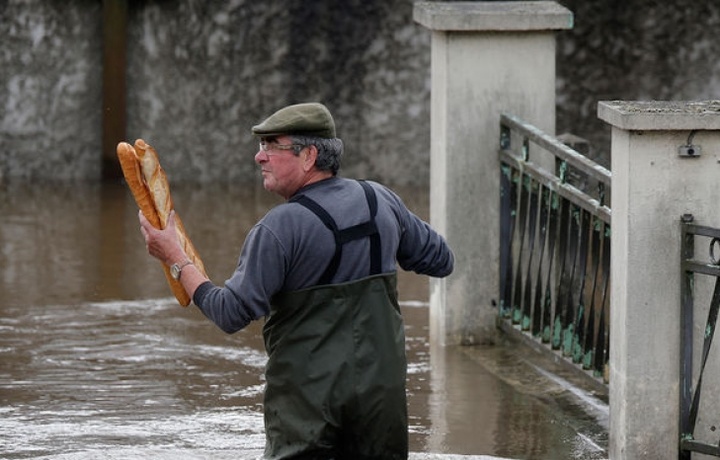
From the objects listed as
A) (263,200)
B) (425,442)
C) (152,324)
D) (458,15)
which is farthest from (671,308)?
(263,200)

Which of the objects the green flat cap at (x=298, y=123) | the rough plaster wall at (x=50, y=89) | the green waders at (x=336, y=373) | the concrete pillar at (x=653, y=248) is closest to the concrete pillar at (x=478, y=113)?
the concrete pillar at (x=653, y=248)

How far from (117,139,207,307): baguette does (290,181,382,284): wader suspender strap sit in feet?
1.26

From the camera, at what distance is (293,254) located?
581 cm

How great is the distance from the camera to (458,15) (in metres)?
9.38

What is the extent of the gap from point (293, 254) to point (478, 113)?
150 inches

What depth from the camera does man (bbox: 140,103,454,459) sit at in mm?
5805

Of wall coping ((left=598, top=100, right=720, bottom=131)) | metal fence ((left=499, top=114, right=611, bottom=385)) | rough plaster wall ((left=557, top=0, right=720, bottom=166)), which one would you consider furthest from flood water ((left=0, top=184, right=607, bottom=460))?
rough plaster wall ((left=557, top=0, right=720, bottom=166))

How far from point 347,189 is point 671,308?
6.01 ft

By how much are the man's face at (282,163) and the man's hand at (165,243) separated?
12.4 inches

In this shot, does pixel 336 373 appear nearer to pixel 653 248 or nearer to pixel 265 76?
pixel 653 248

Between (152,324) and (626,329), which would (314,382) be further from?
(152,324)

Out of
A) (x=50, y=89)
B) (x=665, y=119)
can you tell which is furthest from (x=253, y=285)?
(x=50, y=89)

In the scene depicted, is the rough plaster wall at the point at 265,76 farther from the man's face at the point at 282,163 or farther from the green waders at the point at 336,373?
the green waders at the point at 336,373

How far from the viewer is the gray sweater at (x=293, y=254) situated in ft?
18.9
